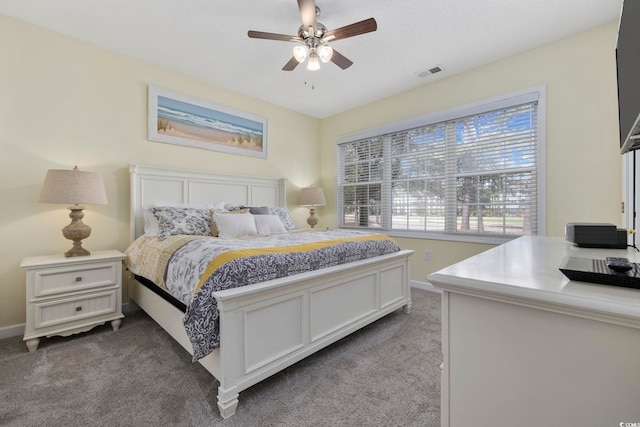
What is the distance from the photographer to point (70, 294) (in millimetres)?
2176

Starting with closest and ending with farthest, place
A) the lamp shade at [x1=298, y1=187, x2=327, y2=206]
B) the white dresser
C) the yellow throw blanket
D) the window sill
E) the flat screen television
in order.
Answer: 1. the white dresser
2. the flat screen television
3. the yellow throw blanket
4. the window sill
5. the lamp shade at [x1=298, y1=187, x2=327, y2=206]

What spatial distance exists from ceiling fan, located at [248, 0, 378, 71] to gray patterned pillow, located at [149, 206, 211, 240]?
173 centimetres

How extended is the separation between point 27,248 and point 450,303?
3.40 meters

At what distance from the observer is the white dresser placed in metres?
0.53

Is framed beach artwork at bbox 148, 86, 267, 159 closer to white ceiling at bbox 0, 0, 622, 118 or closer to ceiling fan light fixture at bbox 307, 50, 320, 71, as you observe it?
white ceiling at bbox 0, 0, 622, 118

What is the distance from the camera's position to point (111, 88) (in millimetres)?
2812

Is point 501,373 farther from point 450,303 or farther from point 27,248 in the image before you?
point 27,248

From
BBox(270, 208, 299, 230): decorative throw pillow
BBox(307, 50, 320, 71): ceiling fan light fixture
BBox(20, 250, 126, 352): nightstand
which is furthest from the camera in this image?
BBox(270, 208, 299, 230): decorative throw pillow

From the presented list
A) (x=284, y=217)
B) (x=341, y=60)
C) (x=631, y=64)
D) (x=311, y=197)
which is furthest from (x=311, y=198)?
(x=631, y=64)

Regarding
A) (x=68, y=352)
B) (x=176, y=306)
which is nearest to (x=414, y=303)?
(x=176, y=306)

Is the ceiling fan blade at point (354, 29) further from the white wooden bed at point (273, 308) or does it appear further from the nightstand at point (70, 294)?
the nightstand at point (70, 294)

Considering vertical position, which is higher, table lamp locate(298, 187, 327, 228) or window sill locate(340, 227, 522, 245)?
table lamp locate(298, 187, 327, 228)

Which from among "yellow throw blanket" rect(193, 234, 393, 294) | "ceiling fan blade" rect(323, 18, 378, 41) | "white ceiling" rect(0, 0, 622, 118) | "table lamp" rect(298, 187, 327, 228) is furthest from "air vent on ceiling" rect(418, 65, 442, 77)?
"yellow throw blanket" rect(193, 234, 393, 294)

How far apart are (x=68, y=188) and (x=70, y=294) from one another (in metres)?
0.87
